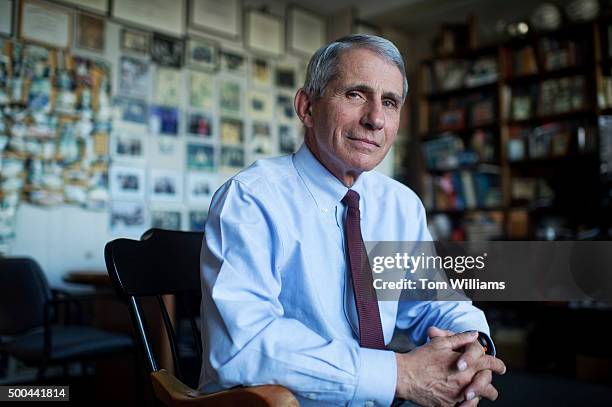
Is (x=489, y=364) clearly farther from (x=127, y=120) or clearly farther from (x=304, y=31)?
(x=304, y=31)

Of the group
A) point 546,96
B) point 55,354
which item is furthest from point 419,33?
point 55,354

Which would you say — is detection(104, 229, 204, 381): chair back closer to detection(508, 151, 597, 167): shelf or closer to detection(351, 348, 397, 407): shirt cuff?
detection(351, 348, 397, 407): shirt cuff

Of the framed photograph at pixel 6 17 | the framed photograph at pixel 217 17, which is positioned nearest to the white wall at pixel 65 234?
the framed photograph at pixel 6 17

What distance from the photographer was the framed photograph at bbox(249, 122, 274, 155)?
4551 mm

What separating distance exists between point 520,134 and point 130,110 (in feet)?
10.1

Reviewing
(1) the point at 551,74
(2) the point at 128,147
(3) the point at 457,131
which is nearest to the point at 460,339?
(2) the point at 128,147

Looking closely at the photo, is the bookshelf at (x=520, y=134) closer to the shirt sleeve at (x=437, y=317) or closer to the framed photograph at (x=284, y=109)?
the framed photograph at (x=284, y=109)

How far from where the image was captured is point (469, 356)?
1035mm

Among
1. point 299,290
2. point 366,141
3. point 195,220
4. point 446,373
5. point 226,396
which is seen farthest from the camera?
point 195,220

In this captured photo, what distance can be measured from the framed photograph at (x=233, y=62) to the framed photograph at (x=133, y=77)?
0.68 meters

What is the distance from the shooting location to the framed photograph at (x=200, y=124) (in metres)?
4.16

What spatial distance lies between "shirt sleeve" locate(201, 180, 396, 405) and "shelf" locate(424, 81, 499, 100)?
401 centimetres

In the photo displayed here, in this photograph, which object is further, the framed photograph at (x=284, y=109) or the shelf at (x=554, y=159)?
the framed photograph at (x=284, y=109)

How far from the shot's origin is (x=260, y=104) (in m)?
4.61
